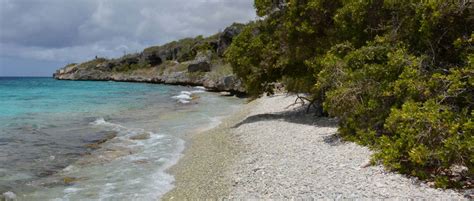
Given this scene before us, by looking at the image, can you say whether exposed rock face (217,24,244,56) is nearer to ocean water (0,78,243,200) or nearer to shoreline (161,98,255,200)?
ocean water (0,78,243,200)

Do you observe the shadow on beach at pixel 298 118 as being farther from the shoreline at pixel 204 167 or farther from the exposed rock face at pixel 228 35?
the exposed rock face at pixel 228 35

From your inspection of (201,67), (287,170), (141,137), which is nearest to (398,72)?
(287,170)

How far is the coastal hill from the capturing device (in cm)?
8494

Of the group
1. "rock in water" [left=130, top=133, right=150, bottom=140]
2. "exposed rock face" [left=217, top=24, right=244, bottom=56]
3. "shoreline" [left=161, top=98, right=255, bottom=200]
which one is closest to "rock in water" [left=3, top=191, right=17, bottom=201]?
"shoreline" [left=161, top=98, right=255, bottom=200]

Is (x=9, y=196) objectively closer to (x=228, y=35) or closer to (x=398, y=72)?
(x=398, y=72)

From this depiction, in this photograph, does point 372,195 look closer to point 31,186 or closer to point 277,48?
point 31,186

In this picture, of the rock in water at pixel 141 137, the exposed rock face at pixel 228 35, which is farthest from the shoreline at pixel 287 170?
the exposed rock face at pixel 228 35

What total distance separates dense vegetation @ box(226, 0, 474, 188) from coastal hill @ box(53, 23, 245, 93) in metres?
61.1

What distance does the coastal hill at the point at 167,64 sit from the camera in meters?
84.9

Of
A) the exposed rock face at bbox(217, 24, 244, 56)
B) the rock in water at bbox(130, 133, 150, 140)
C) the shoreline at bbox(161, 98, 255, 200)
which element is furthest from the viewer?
the exposed rock face at bbox(217, 24, 244, 56)

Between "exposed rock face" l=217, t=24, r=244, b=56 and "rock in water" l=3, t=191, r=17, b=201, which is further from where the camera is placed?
"exposed rock face" l=217, t=24, r=244, b=56

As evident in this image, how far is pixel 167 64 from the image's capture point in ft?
369

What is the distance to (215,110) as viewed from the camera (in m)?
33.4

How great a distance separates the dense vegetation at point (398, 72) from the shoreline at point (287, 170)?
0.66m
